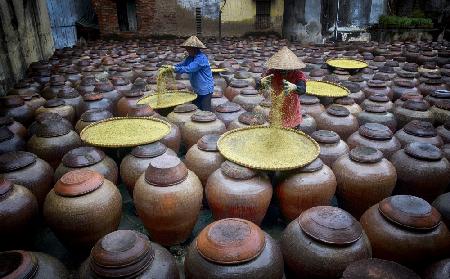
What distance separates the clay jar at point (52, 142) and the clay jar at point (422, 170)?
442cm

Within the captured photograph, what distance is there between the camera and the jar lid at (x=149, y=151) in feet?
13.4

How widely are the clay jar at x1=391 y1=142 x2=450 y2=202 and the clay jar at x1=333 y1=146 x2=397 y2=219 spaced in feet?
0.90

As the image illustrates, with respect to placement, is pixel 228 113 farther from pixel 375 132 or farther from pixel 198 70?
pixel 375 132

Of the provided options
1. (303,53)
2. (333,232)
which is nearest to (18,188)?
(333,232)

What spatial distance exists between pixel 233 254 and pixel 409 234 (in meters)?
1.62

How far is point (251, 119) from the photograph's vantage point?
4969 mm

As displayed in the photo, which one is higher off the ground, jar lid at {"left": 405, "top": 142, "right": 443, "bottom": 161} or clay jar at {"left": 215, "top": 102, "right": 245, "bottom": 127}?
clay jar at {"left": 215, "top": 102, "right": 245, "bottom": 127}

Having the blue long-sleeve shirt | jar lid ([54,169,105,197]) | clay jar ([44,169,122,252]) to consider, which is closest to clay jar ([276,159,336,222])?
clay jar ([44,169,122,252])

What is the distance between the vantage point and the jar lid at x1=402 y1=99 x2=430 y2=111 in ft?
18.4

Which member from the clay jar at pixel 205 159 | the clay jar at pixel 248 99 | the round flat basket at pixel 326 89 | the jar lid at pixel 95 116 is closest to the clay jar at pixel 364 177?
the clay jar at pixel 205 159

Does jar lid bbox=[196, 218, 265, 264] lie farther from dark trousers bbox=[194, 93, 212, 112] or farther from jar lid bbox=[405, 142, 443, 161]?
dark trousers bbox=[194, 93, 212, 112]

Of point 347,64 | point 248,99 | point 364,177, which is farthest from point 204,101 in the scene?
point 347,64

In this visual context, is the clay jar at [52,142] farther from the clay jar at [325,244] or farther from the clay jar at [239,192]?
the clay jar at [325,244]

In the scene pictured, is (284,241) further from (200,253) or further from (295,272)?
(200,253)
